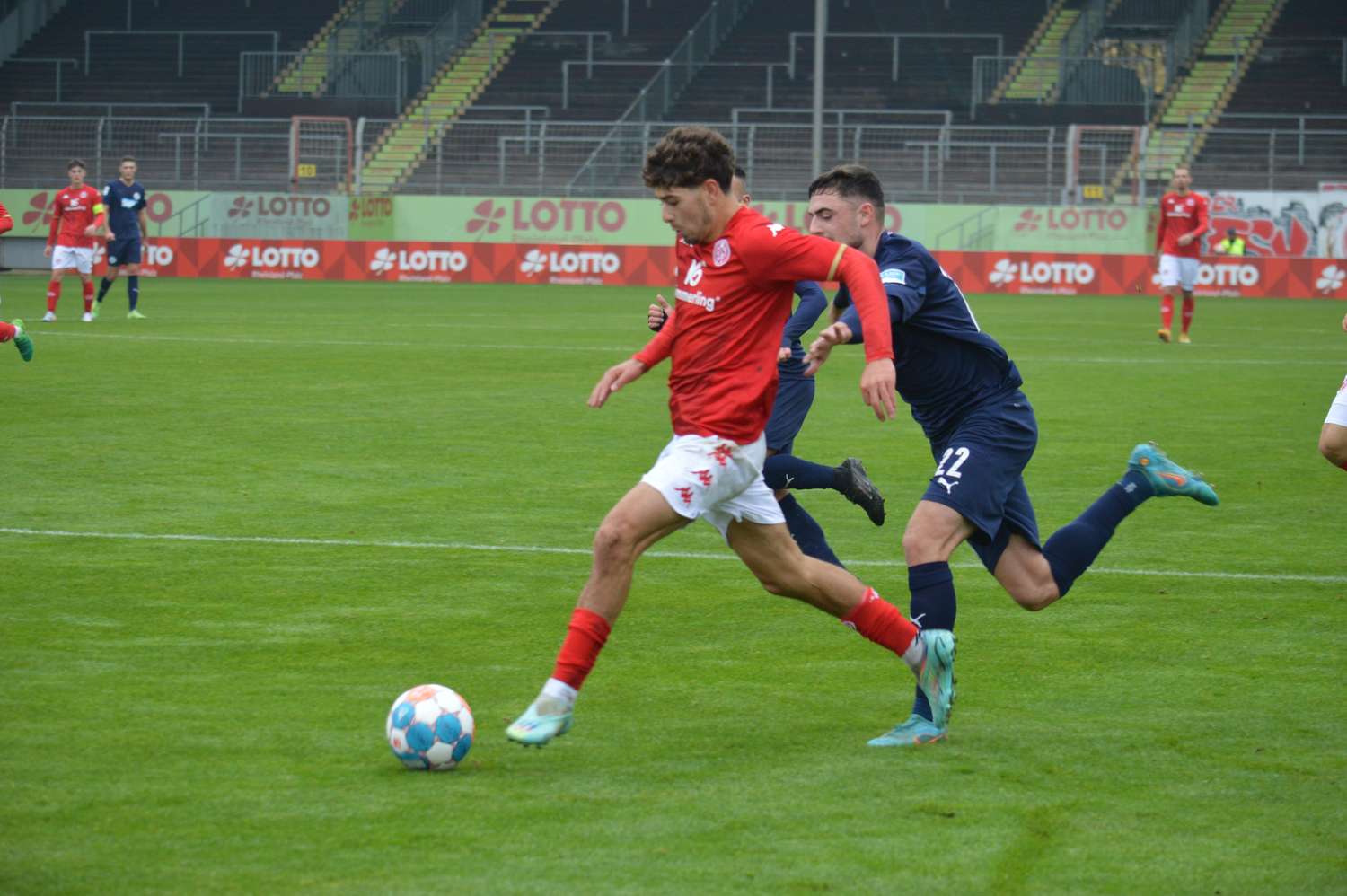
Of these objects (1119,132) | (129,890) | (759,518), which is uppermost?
(1119,132)

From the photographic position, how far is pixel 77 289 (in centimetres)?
3269

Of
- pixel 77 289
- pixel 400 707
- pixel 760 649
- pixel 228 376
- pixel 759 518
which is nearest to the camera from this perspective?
pixel 400 707

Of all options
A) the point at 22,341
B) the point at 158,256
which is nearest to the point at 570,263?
the point at 158,256

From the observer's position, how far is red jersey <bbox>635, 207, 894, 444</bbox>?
5277mm

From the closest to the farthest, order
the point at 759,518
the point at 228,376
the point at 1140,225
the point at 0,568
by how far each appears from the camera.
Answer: the point at 759,518 < the point at 0,568 < the point at 228,376 < the point at 1140,225

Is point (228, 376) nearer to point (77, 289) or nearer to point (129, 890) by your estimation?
point (129, 890)

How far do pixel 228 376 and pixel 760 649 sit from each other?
11424mm

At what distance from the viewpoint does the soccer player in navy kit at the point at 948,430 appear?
573 centimetres

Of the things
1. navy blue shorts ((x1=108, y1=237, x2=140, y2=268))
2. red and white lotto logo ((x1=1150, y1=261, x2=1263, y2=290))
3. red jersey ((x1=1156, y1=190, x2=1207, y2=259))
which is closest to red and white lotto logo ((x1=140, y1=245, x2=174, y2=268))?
navy blue shorts ((x1=108, y1=237, x2=140, y2=268))

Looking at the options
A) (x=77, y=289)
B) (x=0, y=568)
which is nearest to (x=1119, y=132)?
(x=77, y=289)

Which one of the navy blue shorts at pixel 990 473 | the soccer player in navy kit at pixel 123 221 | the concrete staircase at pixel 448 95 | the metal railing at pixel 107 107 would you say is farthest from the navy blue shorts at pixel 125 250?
the navy blue shorts at pixel 990 473

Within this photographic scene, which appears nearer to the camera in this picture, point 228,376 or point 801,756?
point 801,756

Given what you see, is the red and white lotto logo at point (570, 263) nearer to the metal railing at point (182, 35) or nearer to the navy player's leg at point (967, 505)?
the metal railing at point (182, 35)

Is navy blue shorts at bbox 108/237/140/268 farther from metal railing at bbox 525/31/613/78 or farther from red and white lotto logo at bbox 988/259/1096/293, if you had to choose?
metal railing at bbox 525/31/613/78
